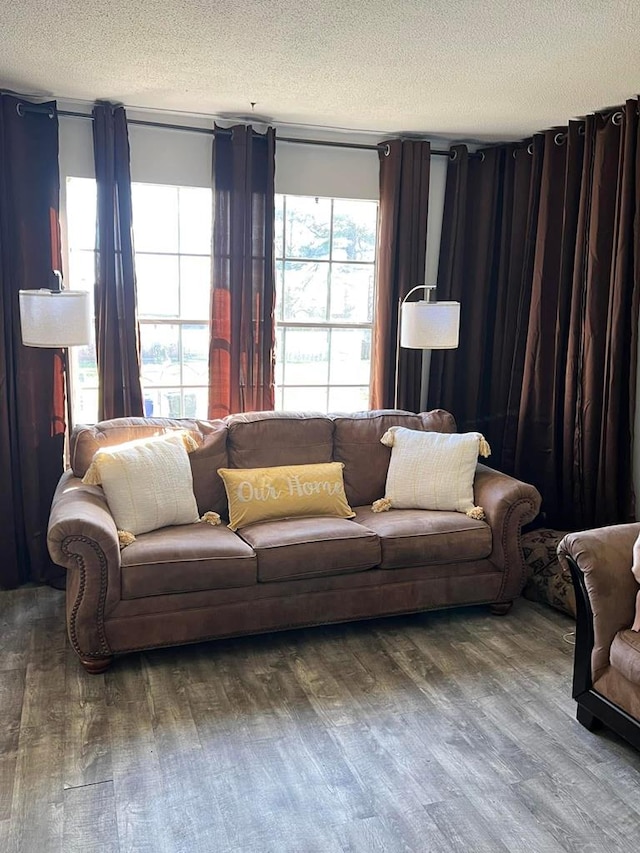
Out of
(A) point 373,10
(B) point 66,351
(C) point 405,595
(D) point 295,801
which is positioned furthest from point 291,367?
(D) point 295,801

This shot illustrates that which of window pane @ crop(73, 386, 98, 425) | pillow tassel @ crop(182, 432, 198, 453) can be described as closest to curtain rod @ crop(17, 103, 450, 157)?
window pane @ crop(73, 386, 98, 425)

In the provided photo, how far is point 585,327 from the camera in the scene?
3.93m

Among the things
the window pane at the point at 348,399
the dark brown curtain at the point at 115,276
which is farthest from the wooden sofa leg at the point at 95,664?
the window pane at the point at 348,399

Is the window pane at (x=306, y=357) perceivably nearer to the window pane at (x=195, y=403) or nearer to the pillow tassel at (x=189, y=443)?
the window pane at (x=195, y=403)

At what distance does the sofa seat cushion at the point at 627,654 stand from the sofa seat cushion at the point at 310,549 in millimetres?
1140

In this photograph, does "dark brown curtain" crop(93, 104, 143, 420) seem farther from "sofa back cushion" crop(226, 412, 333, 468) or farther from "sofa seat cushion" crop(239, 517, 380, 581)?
"sofa seat cushion" crop(239, 517, 380, 581)

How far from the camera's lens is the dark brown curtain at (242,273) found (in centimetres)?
403

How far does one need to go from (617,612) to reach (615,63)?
2161 millimetres

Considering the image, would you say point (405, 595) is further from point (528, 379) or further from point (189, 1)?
point (189, 1)

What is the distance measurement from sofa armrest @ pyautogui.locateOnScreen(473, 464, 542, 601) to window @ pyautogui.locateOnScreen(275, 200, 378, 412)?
1.34 m

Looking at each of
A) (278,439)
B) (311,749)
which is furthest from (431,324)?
(311,749)

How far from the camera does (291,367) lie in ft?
14.9

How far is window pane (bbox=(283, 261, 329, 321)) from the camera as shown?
4.45 metres

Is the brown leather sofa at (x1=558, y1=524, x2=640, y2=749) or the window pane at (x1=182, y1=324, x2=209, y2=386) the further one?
the window pane at (x1=182, y1=324, x2=209, y2=386)
